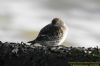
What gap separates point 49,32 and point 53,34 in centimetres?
17

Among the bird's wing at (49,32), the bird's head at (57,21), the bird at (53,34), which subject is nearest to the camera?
the bird at (53,34)

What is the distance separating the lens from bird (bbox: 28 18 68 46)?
9.87 metres

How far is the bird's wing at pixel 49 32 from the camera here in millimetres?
10340

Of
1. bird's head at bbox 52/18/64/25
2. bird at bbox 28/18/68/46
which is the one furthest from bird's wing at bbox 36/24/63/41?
bird's head at bbox 52/18/64/25

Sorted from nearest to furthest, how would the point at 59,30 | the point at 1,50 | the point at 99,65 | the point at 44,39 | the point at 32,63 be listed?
the point at 99,65, the point at 32,63, the point at 1,50, the point at 44,39, the point at 59,30

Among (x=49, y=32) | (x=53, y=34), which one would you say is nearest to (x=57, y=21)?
(x=49, y=32)

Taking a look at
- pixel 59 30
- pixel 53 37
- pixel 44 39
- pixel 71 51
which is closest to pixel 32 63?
pixel 71 51

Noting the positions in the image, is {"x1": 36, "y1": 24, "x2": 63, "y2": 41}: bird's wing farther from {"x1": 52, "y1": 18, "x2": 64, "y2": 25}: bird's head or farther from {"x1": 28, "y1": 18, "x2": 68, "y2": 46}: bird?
{"x1": 52, "y1": 18, "x2": 64, "y2": 25}: bird's head

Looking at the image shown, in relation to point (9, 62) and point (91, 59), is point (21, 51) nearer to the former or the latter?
point (9, 62)

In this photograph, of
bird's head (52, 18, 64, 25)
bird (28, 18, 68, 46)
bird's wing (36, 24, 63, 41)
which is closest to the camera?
bird (28, 18, 68, 46)

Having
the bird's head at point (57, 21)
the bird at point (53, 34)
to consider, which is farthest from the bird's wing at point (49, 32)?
the bird's head at point (57, 21)

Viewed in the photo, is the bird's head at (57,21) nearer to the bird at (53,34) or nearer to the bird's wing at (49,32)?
the bird at (53,34)

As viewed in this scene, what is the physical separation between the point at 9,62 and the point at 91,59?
114cm

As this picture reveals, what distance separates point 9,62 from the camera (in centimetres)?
558
